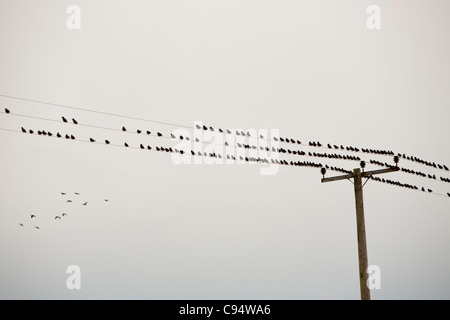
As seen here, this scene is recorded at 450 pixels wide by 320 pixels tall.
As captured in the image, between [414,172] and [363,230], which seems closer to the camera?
[363,230]

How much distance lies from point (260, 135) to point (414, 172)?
742cm

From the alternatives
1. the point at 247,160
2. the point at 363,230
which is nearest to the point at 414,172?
the point at 363,230

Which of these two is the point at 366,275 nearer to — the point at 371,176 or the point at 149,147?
the point at 371,176

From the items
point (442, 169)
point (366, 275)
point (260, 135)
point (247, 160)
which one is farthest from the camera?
point (442, 169)

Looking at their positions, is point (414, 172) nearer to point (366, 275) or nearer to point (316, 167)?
point (316, 167)

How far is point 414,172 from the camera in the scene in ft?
85.1

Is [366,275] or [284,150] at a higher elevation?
[284,150]

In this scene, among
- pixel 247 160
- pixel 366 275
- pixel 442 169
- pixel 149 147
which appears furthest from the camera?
pixel 442 169
